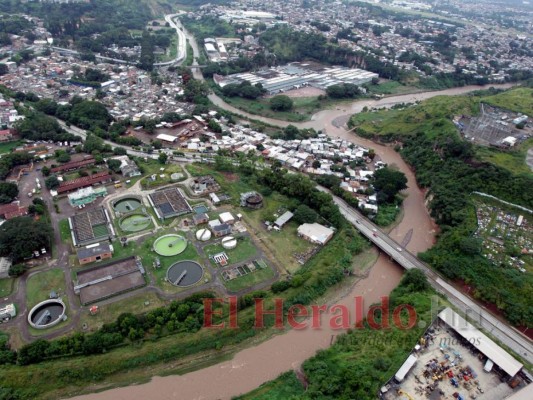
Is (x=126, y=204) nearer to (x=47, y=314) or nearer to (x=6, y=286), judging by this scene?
(x=6, y=286)

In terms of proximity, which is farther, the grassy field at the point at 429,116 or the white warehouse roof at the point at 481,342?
the grassy field at the point at 429,116

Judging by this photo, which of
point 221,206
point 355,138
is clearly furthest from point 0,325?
point 355,138

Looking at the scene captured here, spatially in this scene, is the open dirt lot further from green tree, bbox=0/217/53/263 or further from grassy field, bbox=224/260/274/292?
green tree, bbox=0/217/53/263

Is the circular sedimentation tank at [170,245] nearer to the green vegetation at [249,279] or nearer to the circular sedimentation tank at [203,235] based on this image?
the circular sedimentation tank at [203,235]

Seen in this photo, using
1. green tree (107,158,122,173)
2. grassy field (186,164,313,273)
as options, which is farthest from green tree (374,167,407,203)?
green tree (107,158,122,173)

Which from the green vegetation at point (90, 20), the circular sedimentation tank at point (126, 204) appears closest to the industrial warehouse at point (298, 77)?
the green vegetation at point (90, 20)

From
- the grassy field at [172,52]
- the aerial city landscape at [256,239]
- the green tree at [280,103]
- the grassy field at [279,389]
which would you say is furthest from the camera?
the grassy field at [172,52]

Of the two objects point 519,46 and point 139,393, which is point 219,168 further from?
point 519,46
